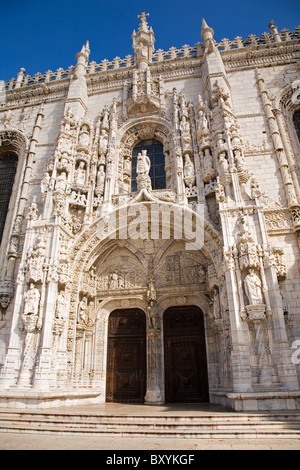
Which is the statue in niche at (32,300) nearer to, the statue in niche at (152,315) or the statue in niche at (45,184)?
the statue in niche at (45,184)

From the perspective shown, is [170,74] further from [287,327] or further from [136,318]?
[287,327]

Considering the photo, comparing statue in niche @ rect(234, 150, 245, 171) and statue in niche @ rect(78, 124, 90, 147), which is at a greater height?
statue in niche @ rect(78, 124, 90, 147)

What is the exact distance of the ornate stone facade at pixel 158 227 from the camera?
928 cm

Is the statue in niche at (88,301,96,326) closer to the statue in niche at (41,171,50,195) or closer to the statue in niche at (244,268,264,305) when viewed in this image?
the statue in niche at (41,171,50,195)

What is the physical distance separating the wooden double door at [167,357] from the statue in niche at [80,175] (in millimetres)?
5436

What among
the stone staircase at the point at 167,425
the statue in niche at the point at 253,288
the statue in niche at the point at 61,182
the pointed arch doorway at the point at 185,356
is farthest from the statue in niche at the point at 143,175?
the stone staircase at the point at 167,425

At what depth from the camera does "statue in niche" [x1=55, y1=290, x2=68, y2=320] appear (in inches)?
405

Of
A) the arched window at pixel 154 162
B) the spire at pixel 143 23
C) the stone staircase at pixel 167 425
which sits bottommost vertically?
the stone staircase at pixel 167 425

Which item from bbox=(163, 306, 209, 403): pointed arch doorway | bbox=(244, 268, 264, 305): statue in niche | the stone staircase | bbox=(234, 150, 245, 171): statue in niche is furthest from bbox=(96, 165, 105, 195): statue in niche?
the stone staircase

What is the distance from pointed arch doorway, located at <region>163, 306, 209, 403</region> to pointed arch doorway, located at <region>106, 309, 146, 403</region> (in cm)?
94

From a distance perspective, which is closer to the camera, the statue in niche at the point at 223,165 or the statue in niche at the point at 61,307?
the statue in niche at the point at 61,307

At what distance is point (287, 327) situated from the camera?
940 cm

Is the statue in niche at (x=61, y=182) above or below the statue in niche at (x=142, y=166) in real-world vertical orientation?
below
